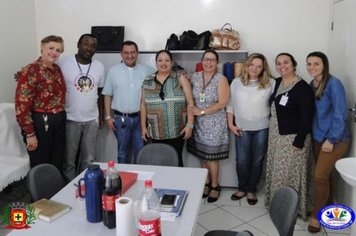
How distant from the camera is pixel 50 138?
3031mm

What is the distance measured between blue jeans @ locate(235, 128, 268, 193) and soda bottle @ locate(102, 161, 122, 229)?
2072 mm

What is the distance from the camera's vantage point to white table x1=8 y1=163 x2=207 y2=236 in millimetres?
1508

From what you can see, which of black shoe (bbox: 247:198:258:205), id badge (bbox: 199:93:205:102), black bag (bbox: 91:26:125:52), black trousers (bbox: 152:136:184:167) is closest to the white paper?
black trousers (bbox: 152:136:184:167)

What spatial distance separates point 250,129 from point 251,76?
515mm

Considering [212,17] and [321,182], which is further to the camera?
[212,17]

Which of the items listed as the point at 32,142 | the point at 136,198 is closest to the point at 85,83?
the point at 32,142

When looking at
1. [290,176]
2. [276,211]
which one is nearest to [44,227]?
[276,211]

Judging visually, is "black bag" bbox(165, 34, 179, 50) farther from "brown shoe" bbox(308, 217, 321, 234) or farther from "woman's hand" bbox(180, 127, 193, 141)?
"brown shoe" bbox(308, 217, 321, 234)

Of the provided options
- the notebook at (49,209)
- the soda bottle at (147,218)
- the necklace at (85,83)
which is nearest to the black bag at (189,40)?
the necklace at (85,83)

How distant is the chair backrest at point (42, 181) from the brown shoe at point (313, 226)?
208 cm

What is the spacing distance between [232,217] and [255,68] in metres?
1.42

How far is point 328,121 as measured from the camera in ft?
9.07

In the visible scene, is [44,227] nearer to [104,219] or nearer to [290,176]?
[104,219]

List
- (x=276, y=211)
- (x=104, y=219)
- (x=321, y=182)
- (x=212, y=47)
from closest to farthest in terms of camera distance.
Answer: (x=104, y=219) < (x=276, y=211) < (x=321, y=182) < (x=212, y=47)
